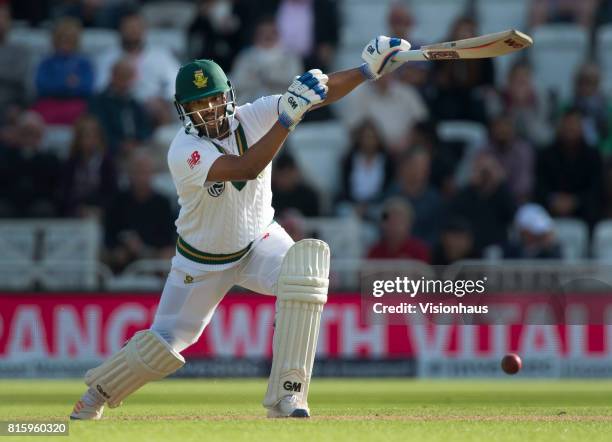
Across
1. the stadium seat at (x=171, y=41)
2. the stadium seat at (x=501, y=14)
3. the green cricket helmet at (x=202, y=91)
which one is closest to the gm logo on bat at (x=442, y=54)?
the green cricket helmet at (x=202, y=91)

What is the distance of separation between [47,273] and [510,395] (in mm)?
3921

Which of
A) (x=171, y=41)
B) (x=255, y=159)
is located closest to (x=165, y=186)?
(x=171, y=41)

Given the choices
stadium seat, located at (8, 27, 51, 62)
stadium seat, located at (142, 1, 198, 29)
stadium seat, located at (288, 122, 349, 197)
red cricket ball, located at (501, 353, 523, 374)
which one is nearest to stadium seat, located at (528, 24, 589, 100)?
stadium seat, located at (288, 122, 349, 197)

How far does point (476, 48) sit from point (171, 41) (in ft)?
22.6

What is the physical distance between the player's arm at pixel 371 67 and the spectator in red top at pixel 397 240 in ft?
14.8

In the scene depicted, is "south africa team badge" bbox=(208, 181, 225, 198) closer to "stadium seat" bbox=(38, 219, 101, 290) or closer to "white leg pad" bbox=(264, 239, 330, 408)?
"white leg pad" bbox=(264, 239, 330, 408)

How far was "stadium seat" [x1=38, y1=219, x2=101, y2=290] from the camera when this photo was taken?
10.5 m

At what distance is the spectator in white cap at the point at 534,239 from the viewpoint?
10.7 metres

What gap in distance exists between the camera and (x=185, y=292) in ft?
20.5

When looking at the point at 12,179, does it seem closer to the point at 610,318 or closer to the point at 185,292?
the point at 610,318

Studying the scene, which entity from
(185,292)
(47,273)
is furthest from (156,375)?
(47,273)

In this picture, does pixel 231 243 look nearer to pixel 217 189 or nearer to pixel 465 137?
pixel 217 189

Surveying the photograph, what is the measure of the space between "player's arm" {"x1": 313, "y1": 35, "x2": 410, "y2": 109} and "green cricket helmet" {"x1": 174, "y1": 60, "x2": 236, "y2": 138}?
473 millimetres

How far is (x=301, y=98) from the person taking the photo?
18.9 ft
